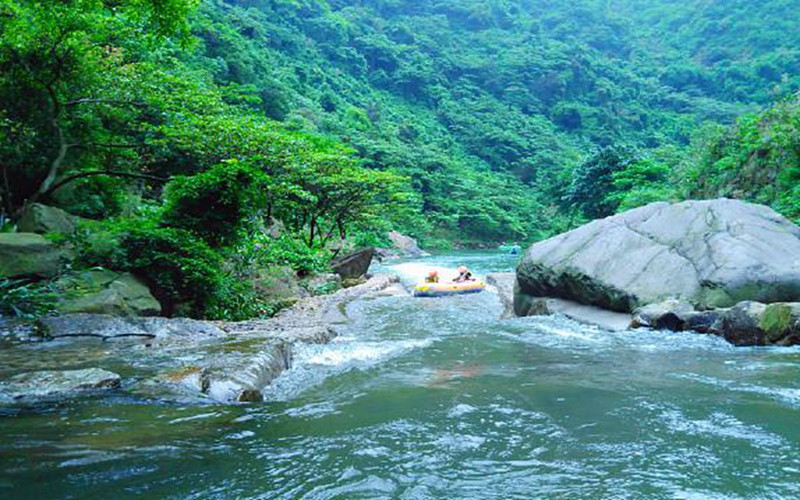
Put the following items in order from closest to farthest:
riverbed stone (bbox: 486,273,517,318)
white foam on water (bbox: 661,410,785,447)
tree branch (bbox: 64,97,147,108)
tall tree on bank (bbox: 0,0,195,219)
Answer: white foam on water (bbox: 661,410,785,447), tall tree on bank (bbox: 0,0,195,219), tree branch (bbox: 64,97,147,108), riverbed stone (bbox: 486,273,517,318)

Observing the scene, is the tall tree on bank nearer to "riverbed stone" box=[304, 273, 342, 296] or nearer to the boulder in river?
"riverbed stone" box=[304, 273, 342, 296]

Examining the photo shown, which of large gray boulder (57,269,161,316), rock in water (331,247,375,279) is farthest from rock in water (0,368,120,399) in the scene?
rock in water (331,247,375,279)

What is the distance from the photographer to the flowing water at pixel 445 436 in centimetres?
327

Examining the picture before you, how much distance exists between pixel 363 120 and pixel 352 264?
39064 mm

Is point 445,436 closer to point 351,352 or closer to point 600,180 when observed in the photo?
point 351,352

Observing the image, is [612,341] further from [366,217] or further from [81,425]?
[366,217]

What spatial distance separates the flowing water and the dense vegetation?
5211 millimetres

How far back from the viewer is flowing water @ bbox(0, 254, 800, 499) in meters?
3.27

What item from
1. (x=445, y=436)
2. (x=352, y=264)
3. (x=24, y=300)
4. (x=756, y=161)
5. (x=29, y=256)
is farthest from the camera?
(x=352, y=264)

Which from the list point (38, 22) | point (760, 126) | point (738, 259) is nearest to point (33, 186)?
point (38, 22)

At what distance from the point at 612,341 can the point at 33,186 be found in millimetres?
12701

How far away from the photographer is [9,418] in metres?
4.15

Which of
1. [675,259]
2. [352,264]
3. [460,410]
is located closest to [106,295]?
[460,410]

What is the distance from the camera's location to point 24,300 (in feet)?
26.1
